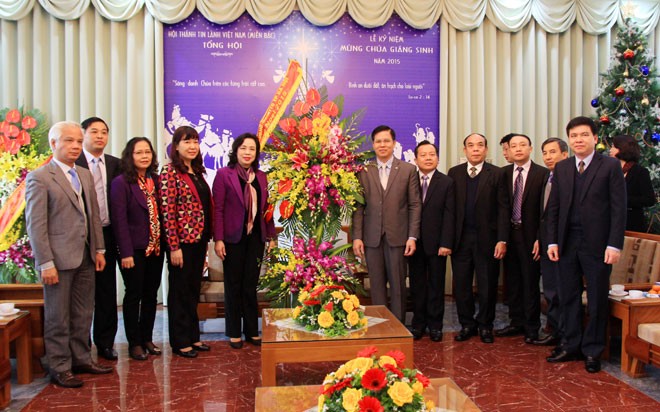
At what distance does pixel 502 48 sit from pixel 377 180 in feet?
10.2

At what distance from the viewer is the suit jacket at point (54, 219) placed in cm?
326

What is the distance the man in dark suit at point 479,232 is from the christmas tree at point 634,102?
235 centimetres

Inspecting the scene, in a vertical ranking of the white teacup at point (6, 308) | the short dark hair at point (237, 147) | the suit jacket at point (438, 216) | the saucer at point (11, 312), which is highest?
the short dark hair at point (237, 147)

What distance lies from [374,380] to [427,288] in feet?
9.54

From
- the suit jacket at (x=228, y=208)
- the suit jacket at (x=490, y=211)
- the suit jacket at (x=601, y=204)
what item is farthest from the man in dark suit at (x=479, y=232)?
the suit jacket at (x=228, y=208)

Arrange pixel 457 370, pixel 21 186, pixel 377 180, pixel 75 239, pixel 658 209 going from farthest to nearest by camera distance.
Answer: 1. pixel 658 209
2. pixel 21 186
3. pixel 377 180
4. pixel 457 370
5. pixel 75 239

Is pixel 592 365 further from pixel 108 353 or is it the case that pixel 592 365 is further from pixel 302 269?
pixel 108 353

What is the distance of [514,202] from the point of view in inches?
177

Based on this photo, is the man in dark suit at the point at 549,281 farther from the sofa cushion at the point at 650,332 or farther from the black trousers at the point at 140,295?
the black trousers at the point at 140,295

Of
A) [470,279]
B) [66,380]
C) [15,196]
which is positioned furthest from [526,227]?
[15,196]

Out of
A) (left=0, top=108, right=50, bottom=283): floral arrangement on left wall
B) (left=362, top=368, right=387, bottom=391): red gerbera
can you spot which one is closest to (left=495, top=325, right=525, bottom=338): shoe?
(left=362, top=368, right=387, bottom=391): red gerbera

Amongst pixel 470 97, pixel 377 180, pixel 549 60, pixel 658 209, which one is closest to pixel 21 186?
pixel 377 180

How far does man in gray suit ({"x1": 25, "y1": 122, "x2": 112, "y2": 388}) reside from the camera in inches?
129

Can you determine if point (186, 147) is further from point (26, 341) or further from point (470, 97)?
point (470, 97)
